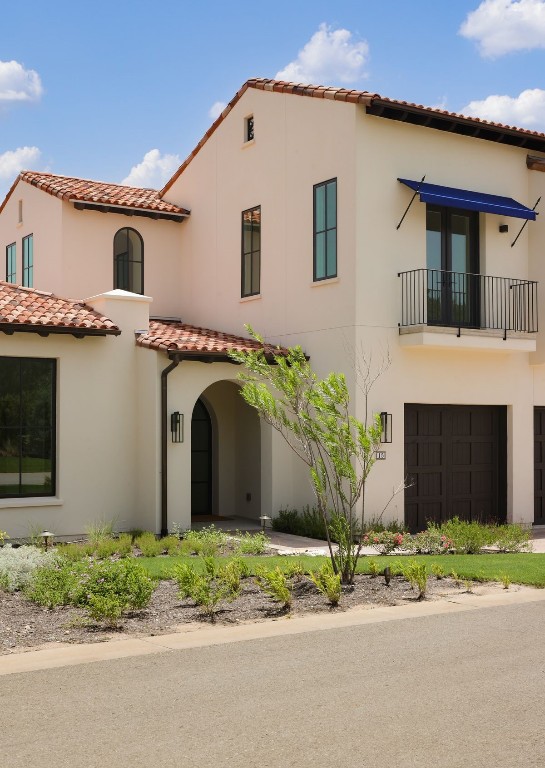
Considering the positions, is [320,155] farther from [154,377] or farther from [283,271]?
[154,377]

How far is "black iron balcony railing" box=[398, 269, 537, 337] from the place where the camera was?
1772 cm

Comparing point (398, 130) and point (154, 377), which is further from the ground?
point (398, 130)

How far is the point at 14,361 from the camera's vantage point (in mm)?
16422

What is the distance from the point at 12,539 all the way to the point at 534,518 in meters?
10.5

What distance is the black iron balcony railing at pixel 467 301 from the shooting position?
698 inches

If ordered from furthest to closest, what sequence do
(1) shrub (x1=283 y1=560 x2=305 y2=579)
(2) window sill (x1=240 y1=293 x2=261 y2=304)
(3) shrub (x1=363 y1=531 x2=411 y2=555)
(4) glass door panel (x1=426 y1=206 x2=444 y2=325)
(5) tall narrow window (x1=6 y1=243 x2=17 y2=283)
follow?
(5) tall narrow window (x1=6 y1=243 x2=17 y2=283) < (2) window sill (x1=240 y1=293 x2=261 y2=304) < (4) glass door panel (x1=426 y1=206 x2=444 y2=325) < (3) shrub (x1=363 y1=531 x2=411 y2=555) < (1) shrub (x1=283 y1=560 x2=305 y2=579)

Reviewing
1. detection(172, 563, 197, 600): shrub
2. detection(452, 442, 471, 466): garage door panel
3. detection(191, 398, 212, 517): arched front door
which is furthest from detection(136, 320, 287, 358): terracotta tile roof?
detection(172, 563, 197, 600): shrub

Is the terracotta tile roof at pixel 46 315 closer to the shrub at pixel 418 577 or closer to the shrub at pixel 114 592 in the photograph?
the shrub at pixel 114 592

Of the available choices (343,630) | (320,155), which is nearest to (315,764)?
(343,630)

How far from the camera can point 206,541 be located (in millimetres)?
Result: 15500

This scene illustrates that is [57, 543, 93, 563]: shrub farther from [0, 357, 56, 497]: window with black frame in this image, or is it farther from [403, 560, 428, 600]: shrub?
[403, 560, 428, 600]: shrub

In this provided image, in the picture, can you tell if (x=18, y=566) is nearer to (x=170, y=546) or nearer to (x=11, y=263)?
(x=170, y=546)

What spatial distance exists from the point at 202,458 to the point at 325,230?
562cm

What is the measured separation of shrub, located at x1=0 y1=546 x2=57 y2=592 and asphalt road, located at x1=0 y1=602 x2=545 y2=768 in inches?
143
